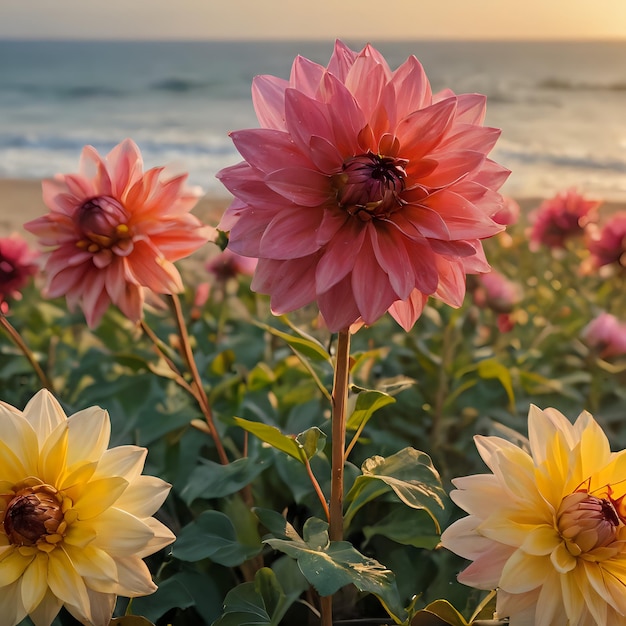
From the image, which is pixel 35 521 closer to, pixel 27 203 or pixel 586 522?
pixel 586 522

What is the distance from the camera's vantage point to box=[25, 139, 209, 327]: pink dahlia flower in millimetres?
716

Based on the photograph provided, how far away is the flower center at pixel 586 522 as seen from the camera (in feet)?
1.63

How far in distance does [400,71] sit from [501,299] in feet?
→ 3.25

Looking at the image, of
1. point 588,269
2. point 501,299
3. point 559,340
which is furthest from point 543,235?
point 559,340

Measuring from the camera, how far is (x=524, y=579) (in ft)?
1.63

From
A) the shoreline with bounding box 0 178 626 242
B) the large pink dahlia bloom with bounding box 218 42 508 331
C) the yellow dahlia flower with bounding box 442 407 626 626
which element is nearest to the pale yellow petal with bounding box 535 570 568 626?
the yellow dahlia flower with bounding box 442 407 626 626

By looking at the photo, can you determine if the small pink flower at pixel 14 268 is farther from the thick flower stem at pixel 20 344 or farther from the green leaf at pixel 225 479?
the green leaf at pixel 225 479

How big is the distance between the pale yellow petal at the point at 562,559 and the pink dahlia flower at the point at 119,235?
41cm

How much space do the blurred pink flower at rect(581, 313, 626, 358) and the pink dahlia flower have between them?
0.77 meters

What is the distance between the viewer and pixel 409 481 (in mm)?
594

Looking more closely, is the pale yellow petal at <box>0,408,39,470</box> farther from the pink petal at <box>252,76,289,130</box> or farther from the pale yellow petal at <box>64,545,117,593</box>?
the pink petal at <box>252,76,289,130</box>

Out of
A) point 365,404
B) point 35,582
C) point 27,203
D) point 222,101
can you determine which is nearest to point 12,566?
point 35,582

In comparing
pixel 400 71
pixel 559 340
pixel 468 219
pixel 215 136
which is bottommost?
pixel 559 340

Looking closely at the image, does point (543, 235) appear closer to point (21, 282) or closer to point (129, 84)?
point (21, 282)
